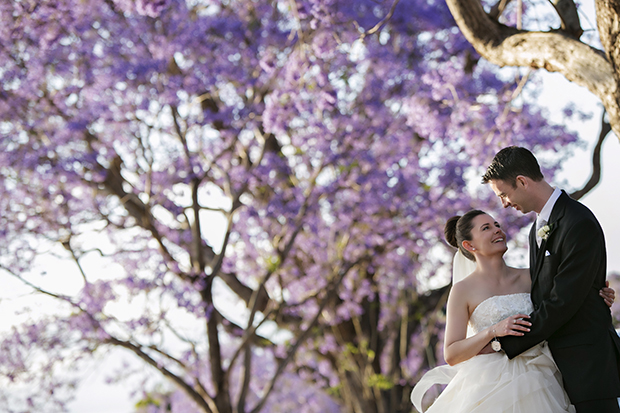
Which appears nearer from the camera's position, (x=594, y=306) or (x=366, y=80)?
(x=594, y=306)

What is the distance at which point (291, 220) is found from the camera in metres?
9.41

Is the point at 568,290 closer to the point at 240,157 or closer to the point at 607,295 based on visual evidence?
the point at 607,295

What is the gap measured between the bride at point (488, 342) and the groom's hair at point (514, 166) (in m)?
0.39

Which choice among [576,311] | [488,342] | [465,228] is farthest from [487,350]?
[465,228]

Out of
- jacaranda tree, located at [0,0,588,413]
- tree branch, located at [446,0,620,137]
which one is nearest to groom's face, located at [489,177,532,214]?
tree branch, located at [446,0,620,137]

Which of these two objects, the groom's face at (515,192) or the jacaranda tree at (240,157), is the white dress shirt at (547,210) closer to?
the groom's face at (515,192)

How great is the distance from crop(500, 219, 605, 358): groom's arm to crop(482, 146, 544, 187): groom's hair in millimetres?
321

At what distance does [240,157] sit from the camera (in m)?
9.90

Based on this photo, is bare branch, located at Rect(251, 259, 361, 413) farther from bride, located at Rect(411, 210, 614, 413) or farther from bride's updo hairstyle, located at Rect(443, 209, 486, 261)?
bride's updo hairstyle, located at Rect(443, 209, 486, 261)

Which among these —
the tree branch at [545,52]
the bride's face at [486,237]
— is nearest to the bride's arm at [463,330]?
the bride's face at [486,237]

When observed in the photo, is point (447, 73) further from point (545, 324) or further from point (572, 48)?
point (545, 324)

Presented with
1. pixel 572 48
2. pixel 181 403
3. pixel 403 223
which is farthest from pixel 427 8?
pixel 181 403

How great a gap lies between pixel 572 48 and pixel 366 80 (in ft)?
20.6

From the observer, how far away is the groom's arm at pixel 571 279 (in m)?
2.64
